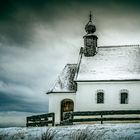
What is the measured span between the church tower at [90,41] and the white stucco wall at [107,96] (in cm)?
447

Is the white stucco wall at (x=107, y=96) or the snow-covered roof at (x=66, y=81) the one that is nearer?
the white stucco wall at (x=107, y=96)

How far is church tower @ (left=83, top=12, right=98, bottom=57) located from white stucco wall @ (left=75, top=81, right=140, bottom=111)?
447 centimetres

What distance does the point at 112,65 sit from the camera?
3088cm

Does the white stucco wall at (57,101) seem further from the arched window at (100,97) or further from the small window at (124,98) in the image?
the small window at (124,98)

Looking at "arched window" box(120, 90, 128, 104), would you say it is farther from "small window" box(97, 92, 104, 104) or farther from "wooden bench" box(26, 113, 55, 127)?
"wooden bench" box(26, 113, 55, 127)

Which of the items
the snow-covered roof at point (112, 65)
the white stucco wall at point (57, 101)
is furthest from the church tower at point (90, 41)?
the white stucco wall at point (57, 101)

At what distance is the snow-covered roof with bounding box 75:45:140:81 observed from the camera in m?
29.5

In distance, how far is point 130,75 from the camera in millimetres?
29156

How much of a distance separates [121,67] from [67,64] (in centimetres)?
649

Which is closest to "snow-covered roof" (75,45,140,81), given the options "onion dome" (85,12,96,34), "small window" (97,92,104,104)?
"small window" (97,92,104,104)

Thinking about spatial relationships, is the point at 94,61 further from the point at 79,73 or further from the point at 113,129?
the point at 113,129

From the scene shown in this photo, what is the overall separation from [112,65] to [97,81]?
2.72 meters

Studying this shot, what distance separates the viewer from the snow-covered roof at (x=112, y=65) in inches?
1161

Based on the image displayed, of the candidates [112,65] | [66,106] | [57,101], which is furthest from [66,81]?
[112,65]
